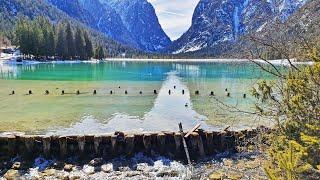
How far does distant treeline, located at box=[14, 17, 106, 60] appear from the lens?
146875 mm

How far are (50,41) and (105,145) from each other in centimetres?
13824

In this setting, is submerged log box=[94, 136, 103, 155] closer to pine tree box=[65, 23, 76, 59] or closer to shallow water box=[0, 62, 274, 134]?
shallow water box=[0, 62, 274, 134]

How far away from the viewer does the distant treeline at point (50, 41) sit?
14688cm

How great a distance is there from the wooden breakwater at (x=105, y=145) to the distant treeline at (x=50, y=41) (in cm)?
Answer: 13064

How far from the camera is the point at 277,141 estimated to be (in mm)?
13461

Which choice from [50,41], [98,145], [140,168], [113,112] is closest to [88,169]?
[140,168]

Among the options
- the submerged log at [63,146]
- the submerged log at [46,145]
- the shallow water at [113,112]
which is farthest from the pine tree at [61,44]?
the submerged log at [63,146]

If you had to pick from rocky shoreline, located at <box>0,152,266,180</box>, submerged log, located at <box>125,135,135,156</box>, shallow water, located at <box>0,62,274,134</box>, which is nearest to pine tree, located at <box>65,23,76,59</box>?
shallow water, located at <box>0,62,274,134</box>

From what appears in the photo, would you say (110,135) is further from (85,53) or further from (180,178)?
(85,53)

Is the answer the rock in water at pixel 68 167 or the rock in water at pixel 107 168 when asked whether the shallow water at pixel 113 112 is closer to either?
the rock in water at pixel 107 168

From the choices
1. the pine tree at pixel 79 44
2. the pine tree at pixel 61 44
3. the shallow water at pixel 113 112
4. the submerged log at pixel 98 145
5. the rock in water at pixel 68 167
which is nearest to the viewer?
the rock in water at pixel 68 167

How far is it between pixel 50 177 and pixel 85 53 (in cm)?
16057

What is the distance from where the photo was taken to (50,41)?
503ft

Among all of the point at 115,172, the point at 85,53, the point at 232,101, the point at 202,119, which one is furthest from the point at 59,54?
the point at 115,172
